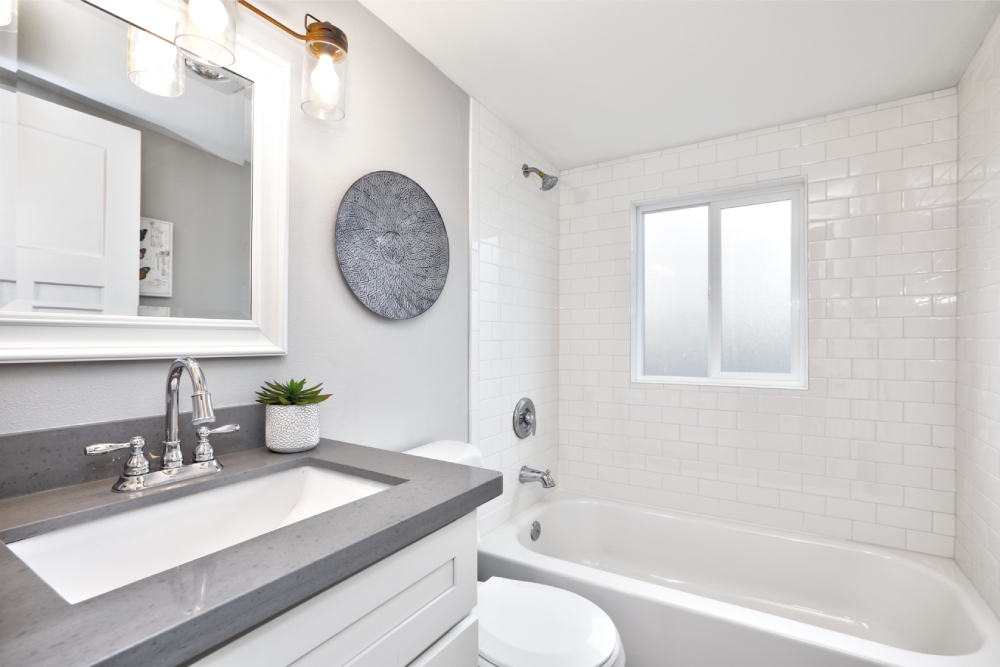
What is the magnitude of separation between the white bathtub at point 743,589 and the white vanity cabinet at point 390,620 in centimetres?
97

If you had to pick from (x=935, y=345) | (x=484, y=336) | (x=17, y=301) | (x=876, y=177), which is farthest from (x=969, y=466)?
(x=17, y=301)

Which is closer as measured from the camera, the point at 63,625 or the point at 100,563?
the point at 63,625

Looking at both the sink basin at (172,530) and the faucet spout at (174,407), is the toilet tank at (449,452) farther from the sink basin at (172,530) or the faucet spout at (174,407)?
the faucet spout at (174,407)

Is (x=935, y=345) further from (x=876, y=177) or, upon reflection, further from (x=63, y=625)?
(x=63, y=625)

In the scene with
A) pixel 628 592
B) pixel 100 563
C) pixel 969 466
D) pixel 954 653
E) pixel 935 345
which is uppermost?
pixel 935 345

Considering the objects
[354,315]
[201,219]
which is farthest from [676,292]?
[201,219]

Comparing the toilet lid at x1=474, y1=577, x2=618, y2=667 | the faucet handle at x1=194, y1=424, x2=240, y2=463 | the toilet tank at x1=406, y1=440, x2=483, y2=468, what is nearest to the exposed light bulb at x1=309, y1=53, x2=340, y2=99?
the faucet handle at x1=194, y1=424, x2=240, y2=463

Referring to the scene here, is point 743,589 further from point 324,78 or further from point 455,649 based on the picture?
point 324,78

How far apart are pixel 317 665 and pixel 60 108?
1056mm

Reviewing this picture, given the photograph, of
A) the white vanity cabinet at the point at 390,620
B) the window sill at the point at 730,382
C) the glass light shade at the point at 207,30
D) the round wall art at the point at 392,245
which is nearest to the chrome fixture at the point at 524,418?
the window sill at the point at 730,382

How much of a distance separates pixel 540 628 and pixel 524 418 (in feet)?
3.78

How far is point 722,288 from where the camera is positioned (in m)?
2.57

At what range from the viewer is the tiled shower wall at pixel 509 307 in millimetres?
2141

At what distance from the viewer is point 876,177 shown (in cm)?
214
